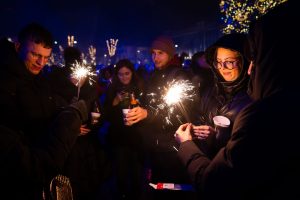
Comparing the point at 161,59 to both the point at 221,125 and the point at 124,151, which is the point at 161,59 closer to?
the point at 124,151

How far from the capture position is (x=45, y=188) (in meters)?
2.62

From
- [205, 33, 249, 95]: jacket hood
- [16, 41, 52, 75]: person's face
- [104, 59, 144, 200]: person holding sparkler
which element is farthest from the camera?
[104, 59, 144, 200]: person holding sparkler

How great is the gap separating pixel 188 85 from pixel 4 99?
2.55 m

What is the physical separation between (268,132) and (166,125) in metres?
2.58

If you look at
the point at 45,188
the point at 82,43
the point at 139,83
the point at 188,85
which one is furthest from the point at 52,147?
the point at 82,43

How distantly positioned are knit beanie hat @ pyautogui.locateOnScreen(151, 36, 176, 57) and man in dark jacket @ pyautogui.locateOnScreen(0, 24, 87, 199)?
6.92 ft

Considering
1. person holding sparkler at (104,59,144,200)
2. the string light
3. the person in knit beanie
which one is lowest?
person holding sparkler at (104,59,144,200)

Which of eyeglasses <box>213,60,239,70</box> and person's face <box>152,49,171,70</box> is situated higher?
person's face <box>152,49,171,70</box>

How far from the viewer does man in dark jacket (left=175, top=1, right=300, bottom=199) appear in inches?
54.0

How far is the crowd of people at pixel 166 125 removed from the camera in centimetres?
143

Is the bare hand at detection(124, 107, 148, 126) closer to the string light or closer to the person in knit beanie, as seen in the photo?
the person in knit beanie

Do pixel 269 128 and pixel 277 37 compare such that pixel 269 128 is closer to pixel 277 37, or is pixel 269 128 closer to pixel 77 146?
pixel 277 37

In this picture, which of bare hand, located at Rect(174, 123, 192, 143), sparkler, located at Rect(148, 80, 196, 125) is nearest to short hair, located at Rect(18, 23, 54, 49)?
sparkler, located at Rect(148, 80, 196, 125)

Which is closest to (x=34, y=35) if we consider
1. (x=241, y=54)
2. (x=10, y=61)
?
(x=10, y=61)
